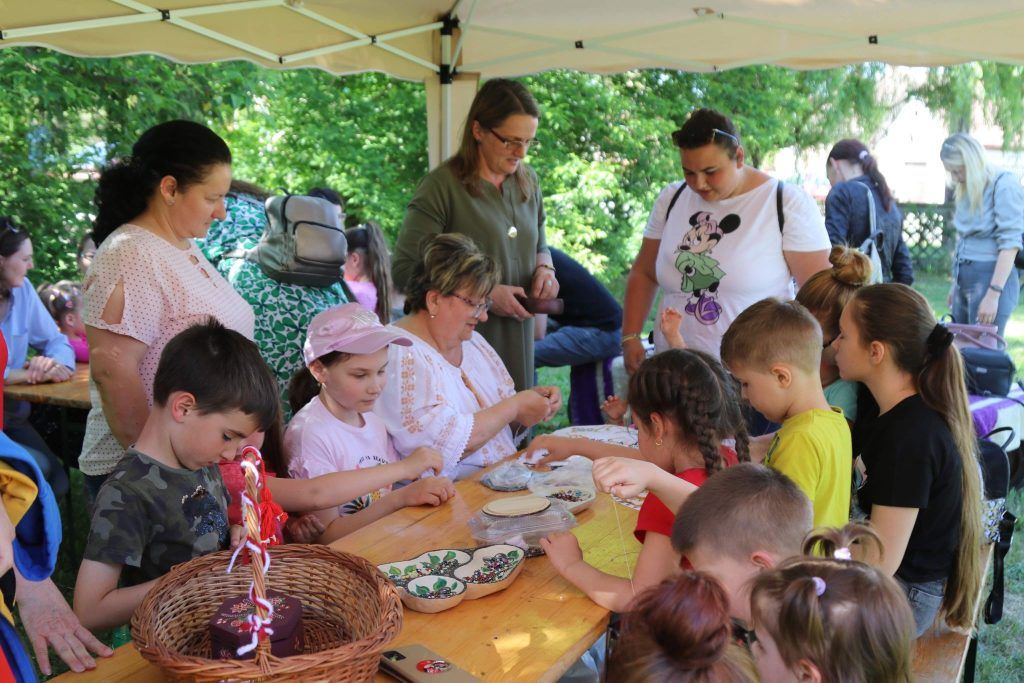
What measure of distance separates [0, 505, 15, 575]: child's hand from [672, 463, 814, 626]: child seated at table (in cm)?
114

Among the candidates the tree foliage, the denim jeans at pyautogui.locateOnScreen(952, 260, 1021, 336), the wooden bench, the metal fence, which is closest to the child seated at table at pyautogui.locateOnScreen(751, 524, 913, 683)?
the wooden bench

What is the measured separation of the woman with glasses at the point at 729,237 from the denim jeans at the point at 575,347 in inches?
92.0

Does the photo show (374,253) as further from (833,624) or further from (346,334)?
(833,624)

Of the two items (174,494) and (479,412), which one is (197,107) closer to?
(479,412)

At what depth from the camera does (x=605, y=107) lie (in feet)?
36.6

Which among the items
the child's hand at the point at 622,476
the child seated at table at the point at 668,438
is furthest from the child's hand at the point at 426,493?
the child's hand at the point at 622,476

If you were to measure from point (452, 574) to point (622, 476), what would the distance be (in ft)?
1.43

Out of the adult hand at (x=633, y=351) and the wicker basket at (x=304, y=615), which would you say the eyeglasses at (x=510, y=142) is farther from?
the wicker basket at (x=304, y=615)

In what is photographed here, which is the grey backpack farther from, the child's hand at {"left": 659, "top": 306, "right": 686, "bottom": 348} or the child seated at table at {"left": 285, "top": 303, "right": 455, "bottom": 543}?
the child's hand at {"left": 659, "top": 306, "right": 686, "bottom": 348}

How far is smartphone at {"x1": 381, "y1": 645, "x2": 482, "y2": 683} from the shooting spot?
1.53m

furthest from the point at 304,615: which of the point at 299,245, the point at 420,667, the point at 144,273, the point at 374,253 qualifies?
the point at 374,253

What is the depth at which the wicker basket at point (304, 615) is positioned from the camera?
1.26 m

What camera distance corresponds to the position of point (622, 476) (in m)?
1.81

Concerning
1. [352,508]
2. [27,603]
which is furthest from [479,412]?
[27,603]
